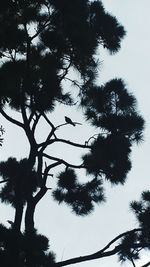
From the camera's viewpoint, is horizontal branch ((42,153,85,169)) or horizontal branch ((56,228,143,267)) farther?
horizontal branch ((42,153,85,169))

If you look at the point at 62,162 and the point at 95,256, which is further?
the point at 62,162

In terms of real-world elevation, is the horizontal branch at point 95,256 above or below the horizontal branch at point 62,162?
below

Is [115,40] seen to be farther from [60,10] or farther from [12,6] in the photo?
[12,6]

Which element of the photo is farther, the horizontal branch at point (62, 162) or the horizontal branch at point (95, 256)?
the horizontal branch at point (62, 162)

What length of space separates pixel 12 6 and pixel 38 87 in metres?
1.43

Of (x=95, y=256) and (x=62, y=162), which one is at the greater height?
(x=62, y=162)

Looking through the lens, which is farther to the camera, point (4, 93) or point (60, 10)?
point (60, 10)

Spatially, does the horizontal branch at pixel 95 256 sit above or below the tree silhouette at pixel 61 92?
below

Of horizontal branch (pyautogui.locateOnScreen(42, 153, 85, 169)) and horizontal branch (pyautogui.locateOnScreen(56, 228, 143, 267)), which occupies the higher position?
horizontal branch (pyautogui.locateOnScreen(42, 153, 85, 169))

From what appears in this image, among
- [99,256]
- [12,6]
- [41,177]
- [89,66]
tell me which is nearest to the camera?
[12,6]

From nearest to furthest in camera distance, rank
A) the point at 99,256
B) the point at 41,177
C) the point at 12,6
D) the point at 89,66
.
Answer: the point at 12,6 < the point at 99,256 < the point at 41,177 < the point at 89,66

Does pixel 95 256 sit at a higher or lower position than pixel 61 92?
lower

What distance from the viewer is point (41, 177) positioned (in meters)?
5.52

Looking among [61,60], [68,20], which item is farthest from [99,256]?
[68,20]
